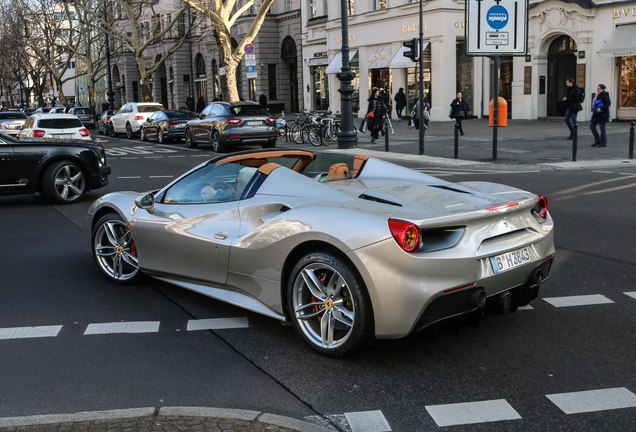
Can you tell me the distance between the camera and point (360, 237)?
403cm

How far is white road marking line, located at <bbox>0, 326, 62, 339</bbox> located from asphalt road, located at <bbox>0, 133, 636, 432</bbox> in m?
0.07

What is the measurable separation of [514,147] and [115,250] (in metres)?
16.0

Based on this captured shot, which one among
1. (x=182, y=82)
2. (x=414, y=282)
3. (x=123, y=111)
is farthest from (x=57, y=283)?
(x=182, y=82)

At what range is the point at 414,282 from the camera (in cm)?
391

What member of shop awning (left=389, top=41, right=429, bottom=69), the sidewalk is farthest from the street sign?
shop awning (left=389, top=41, right=429, bottom=69)

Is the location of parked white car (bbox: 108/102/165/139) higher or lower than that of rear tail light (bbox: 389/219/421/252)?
higher

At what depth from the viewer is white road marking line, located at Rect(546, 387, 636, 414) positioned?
3607 millimetres

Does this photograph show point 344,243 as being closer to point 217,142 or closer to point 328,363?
point 328,363

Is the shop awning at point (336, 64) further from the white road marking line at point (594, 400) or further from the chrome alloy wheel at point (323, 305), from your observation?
the white road marking line at point (594, 400)

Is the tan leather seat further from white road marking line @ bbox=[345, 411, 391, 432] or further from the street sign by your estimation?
the street sign

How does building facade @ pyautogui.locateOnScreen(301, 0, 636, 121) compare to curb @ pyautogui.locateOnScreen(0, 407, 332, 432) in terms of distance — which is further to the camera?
building facade @ pyautogui.locateOnScreen(301, 0, 636, 121)

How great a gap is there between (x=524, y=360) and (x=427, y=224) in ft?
3.54

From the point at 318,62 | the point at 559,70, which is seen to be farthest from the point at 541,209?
the point at 318,62

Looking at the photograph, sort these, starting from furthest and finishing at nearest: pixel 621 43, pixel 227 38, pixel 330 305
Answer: pixel 227 38 → pixel 621 43 → pixel 330 305
